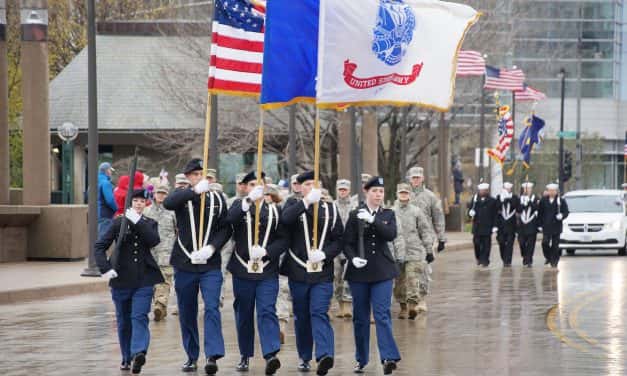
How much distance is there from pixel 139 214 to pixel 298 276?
5.29 feet

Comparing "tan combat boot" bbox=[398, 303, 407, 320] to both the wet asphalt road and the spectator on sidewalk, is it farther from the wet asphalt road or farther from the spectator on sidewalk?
the spectator on sidewalk

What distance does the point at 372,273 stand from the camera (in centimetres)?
1273

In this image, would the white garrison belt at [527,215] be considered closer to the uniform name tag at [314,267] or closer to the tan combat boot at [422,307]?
the tan combat boot at [422,307]

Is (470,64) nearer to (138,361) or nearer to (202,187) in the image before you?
(202,187)

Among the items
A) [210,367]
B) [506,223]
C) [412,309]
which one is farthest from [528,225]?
[210,367]

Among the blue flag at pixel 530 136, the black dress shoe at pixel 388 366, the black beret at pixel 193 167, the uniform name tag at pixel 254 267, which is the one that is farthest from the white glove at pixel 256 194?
the blue flag at pixel 530 136

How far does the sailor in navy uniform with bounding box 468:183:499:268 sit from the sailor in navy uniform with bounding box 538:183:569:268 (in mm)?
1075

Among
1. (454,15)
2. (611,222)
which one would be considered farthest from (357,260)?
(611,222)

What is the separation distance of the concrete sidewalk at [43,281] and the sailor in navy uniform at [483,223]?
876 centimetres

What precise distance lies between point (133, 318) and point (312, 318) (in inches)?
64.2

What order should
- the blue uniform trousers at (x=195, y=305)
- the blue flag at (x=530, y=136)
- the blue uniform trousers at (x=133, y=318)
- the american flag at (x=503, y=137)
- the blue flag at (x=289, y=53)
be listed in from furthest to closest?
the blue flag at (x=530, y=136) < the american flag at (x=503, y=137) < the blue flag at (x=289, y=53) < the blue uniform trousers at (x=195, y=305) < the blue uniform trousers at (x=133, y=318)

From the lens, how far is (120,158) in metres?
49.7

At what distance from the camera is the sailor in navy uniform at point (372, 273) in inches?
488

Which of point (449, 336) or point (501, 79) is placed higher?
point (501, 79)
